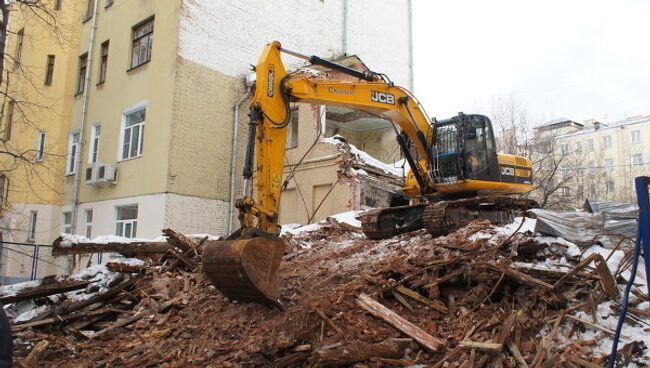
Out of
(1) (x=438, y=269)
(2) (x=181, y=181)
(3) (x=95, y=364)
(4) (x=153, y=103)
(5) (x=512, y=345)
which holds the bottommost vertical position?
(3) (x=95, y=364)

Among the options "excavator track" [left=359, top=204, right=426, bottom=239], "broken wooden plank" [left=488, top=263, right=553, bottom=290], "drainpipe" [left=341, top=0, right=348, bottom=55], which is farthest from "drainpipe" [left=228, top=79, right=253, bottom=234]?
"broken wooden plank" [left=488, top=263, right=553, bottom=290]

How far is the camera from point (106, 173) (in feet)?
65.5

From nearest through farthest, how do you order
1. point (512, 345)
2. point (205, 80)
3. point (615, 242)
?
1. point (512, 345)
2. point (615, 242)
3. point (205, 80)

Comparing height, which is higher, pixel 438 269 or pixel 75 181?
pixel 75 181

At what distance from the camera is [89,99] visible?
23.0 meters

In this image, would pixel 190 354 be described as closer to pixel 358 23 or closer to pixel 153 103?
pixel 153 103

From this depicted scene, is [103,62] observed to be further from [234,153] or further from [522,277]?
[522,277]

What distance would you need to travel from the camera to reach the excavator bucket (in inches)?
260

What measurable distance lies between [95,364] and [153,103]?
13714mm

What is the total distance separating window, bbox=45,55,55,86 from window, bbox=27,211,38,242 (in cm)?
616

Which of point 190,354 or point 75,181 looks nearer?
point 190,354

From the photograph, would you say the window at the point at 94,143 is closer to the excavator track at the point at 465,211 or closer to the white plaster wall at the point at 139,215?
the white plaster wall at the point at 139,215

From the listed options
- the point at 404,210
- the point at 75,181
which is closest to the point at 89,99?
the point at 75,181

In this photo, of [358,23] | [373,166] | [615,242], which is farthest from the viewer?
[358,23]
